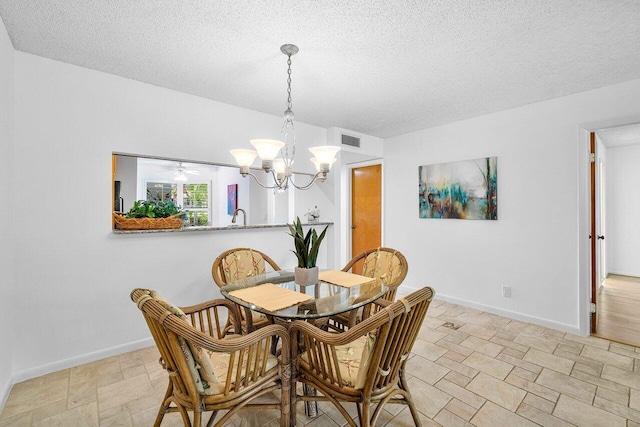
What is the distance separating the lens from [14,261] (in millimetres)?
2107

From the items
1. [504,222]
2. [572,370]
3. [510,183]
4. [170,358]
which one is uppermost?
[510,183]

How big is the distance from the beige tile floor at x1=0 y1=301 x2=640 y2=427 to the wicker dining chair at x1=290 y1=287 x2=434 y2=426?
43cm

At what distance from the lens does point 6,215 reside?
1.94m

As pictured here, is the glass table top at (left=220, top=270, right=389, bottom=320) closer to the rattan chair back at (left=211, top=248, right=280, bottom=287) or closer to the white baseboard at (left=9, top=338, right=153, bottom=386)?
the rattan chair back at (left=211, top=248, right=280, bottom=287)

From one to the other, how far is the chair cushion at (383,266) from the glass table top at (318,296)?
245 millimetres

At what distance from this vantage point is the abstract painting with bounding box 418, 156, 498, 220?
11.3 feet

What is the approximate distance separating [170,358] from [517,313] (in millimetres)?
3519

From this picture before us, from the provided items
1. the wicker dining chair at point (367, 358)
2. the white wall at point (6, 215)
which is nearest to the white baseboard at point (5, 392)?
the white wall at point (6, 215)

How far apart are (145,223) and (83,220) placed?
1.41 ft

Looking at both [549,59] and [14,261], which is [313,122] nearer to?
[549,59]

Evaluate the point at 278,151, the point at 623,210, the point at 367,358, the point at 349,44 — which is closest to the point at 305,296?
the point at 367,358

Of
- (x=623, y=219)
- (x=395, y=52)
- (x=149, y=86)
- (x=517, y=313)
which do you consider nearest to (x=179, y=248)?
(x=149, y=86)

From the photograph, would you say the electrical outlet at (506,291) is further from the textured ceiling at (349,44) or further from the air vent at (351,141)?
the air vent at (351,141)

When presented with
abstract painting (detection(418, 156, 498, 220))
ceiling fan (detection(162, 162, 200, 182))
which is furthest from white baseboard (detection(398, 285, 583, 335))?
ceiling fan (detection(162, 162, 200, 182))
